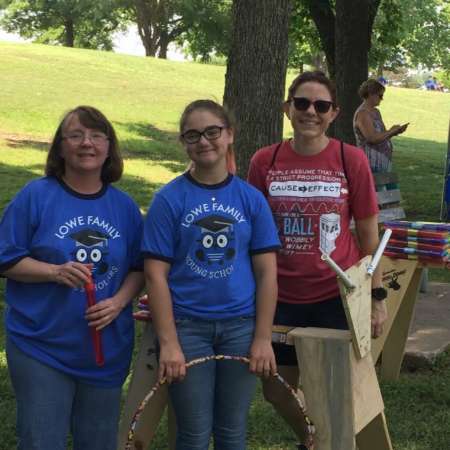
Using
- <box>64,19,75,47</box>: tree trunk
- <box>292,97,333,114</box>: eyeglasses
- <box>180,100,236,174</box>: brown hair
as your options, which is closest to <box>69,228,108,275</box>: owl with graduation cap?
<box>180,100,236,174</box>: brown hair

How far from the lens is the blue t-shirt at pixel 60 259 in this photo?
279cm

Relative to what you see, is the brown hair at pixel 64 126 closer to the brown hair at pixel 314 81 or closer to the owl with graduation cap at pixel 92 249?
the owl with graduation cap at pixel 92 249

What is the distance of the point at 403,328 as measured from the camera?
5188 mm

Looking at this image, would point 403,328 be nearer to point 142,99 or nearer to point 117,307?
point 117,307

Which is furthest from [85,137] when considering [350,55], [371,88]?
[350,55]

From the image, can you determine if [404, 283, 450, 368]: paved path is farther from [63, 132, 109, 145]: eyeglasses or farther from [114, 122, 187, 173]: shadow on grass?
[114, 122, 187, 173]: shadow on grass

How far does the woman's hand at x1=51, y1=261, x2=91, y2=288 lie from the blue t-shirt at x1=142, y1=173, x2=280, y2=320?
0.70 feet

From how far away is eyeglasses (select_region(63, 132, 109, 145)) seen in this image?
287cm

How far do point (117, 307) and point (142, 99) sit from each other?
2367 centimetres

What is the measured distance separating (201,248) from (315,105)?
0.80 m

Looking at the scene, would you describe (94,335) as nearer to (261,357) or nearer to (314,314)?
(261,357)

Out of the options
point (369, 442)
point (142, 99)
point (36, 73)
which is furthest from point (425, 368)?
point (36, 73)

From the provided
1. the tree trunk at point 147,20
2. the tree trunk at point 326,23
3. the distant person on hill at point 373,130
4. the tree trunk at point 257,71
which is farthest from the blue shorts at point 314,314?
the tree trunk at point 147,20

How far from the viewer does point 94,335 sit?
2.83 m
